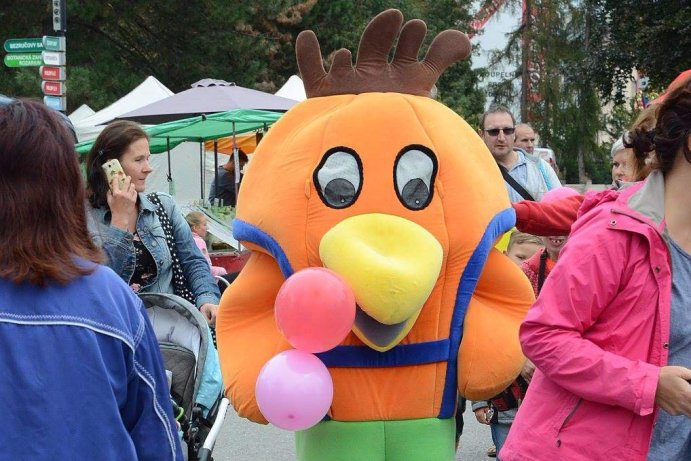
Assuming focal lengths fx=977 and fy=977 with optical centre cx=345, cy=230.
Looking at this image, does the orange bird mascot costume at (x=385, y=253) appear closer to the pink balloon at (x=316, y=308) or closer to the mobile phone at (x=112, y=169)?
the pink balloon at (x=316, y=308)

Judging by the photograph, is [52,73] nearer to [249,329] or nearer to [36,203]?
[249,329]

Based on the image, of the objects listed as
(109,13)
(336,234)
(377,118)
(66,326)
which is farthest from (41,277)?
(109,13)

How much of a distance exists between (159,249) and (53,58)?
892cm

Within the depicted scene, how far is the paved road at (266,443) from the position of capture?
6.28 meters

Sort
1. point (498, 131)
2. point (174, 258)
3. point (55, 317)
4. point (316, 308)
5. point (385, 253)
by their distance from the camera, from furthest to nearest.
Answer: point (498, 131) → point (174, 258) → point (385, 253) → point (316, 308) → point (55, 317)

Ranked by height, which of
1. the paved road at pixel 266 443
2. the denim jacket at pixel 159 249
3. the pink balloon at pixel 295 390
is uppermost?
the denim jacket at pixel 159 249

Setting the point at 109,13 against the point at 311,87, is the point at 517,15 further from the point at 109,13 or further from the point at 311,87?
the point at 311,87

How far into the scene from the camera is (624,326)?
8.22 feet

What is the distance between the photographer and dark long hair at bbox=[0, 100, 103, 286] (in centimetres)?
211

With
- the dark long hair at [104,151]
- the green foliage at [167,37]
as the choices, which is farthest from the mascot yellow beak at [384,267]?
the green foliage at [167,37]

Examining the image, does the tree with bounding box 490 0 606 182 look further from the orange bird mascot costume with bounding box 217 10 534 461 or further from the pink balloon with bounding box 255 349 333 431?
the pink balloon with bounding box 255 349 333 431

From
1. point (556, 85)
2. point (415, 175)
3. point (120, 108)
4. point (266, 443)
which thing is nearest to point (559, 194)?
point (415, 175)

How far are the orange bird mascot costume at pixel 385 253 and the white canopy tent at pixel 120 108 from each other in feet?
43.8

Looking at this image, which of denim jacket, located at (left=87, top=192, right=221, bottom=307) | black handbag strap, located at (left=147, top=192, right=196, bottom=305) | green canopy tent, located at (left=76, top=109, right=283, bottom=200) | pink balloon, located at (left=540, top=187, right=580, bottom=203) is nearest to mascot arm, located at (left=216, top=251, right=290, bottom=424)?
denim jacket, located at (left=87, top=192, right=221, bottom=307)
